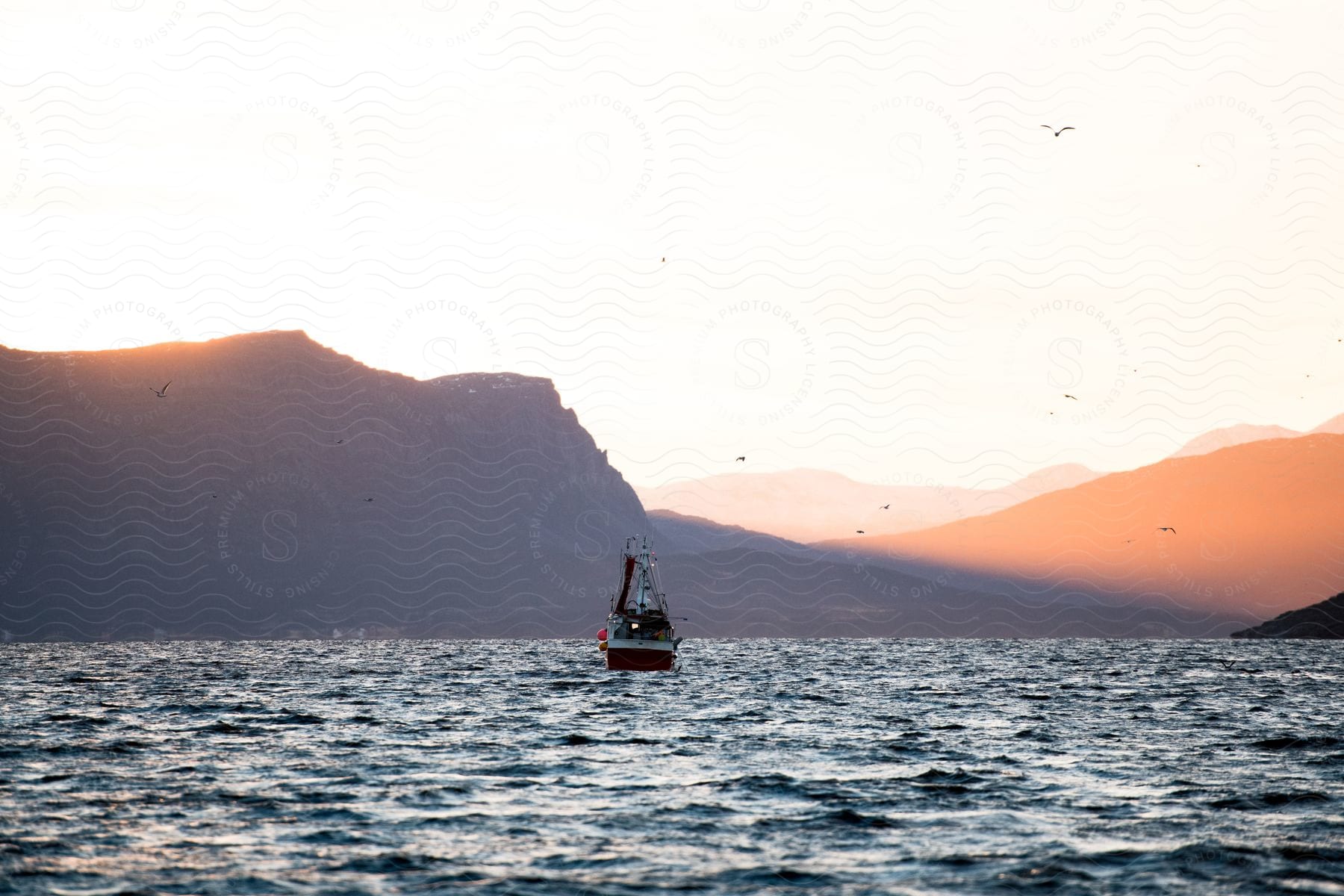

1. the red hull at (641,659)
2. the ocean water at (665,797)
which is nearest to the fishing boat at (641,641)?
the red hull at (641,659)

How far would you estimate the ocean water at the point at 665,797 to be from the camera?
27328 mm

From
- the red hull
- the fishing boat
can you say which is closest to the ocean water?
the red hull

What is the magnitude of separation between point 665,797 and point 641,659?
81529mm

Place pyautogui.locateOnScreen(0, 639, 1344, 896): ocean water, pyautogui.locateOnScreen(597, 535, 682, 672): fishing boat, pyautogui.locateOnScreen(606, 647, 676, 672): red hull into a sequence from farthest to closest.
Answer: pyautogui.locateOnScreen(597, 535, 682, 672): fishing boat
pyautogui.locateOnScreen(606, 647, 676, 672): red hull
pyautogui.locateOnScreen(0, 639, 1344, 896): ocean water

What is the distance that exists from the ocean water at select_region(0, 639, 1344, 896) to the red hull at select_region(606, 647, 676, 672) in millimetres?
35918

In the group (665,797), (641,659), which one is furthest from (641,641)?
(665,797)

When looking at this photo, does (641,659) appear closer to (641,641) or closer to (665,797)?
(641,641)

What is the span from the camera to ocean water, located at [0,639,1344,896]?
2733cm

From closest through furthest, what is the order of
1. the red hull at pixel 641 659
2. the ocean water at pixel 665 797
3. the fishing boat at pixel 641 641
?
the ocean water at pixel 665 797, the red hull at pixel 641 659, the fishing boat at pixel 641 641

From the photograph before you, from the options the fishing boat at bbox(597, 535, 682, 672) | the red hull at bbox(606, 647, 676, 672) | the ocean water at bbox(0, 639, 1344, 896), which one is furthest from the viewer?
the fishing boat at bbox(597, 535, 682, 672)

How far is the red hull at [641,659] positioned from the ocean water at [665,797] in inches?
1414

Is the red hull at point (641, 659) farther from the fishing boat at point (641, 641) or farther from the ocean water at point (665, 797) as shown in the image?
the ocean water at point (665, 797)

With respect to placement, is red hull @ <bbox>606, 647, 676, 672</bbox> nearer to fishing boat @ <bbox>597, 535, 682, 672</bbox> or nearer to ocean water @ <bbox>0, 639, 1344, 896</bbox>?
fishing boat @ <bbox>597, 535, 682, 672</bbox>

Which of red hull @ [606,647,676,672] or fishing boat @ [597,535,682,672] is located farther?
fishing boat @ [597,535,682,672]
